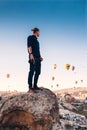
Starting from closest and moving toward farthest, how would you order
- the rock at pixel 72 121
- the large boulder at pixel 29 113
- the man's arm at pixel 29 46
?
the man's arm at pixel 29 46, the large boulder at pixel 29 113, the rock at pixel 72 121

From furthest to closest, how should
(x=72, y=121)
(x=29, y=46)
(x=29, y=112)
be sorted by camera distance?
(x=72, y=121)
(x=29, y=112)
(x=29, y=46)

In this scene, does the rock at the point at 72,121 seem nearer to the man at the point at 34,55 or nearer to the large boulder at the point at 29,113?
the large boulder at the point at 29,113

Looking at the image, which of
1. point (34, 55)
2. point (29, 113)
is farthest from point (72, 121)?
point (34, 55)

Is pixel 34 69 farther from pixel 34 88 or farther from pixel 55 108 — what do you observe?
pixel 55 108

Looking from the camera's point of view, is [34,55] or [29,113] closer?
[34,55]

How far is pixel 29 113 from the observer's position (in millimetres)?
13688

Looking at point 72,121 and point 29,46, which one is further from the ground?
point 29,46

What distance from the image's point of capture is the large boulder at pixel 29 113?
1362 centimetres

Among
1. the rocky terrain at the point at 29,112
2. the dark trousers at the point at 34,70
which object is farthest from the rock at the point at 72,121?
the dark trousers at the point at 34,70

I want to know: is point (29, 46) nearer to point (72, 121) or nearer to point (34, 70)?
point (34, 70)

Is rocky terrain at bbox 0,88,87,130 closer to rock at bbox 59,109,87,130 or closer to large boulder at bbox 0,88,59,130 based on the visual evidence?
large boulder at bbox 0,88,59,130

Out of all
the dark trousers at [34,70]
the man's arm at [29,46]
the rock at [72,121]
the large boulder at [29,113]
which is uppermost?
the man's arm at [29,46]

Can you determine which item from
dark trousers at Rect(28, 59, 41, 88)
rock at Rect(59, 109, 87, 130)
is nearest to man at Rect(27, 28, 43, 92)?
dark trousers at Rect(28, 59, 41, 88)

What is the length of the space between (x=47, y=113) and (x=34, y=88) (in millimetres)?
1149
